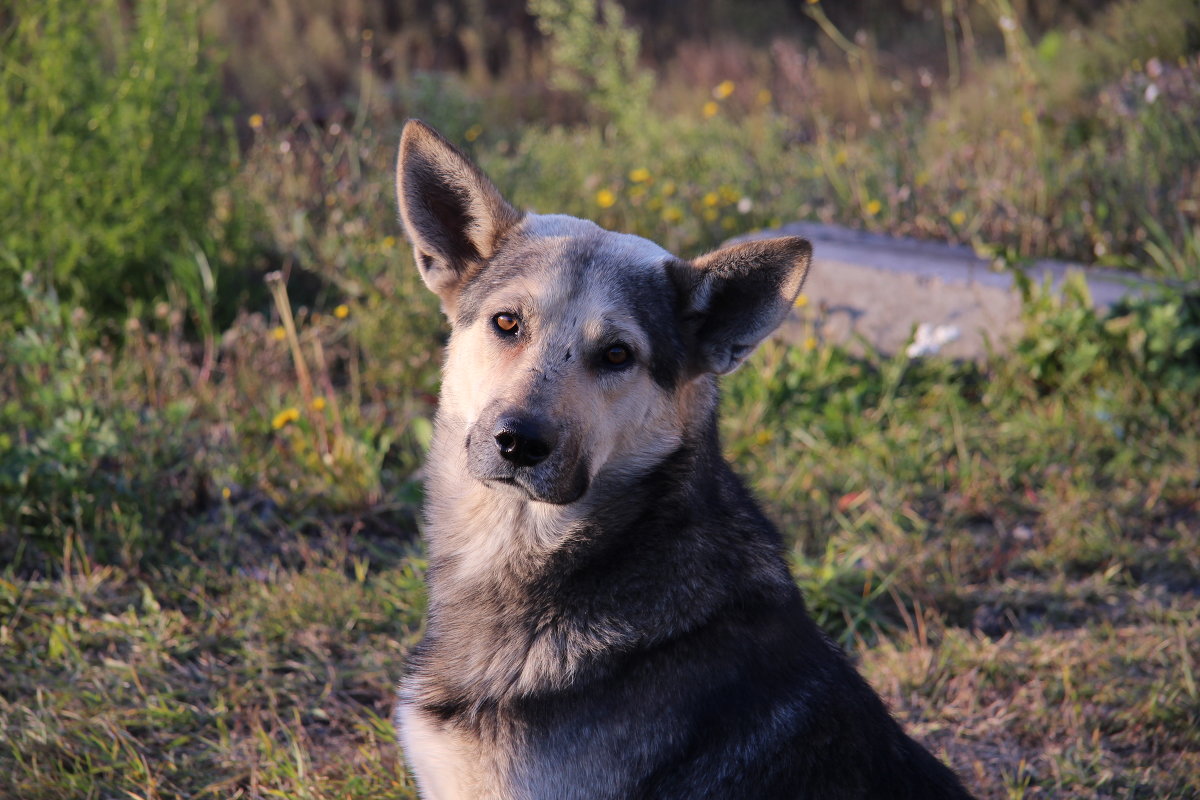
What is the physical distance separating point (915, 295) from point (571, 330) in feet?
11.3

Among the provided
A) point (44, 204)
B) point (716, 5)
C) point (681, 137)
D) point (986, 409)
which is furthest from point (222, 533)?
point (716, 5)

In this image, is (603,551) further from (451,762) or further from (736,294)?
(736,294)

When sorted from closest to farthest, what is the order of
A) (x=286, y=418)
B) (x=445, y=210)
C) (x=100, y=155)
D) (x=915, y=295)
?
(x=445, y=210), (x=286, y=418), (x=100, y=155), (x=915, y=295)

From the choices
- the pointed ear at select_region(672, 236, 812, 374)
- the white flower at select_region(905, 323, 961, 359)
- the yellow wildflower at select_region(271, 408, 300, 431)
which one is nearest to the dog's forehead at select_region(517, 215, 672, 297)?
the pointed ear at select_region(672, 236, 812, 374)

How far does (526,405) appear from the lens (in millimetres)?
2539

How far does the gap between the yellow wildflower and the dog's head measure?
70.1 inches

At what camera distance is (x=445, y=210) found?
9.98 ft

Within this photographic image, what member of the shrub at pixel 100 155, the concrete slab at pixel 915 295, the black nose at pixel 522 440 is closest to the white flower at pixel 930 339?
the concrete slab at pixel 915 295

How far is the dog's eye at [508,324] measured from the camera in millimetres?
2793

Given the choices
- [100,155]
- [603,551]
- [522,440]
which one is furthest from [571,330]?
[100,155]

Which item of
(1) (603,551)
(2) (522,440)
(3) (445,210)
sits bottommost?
(1) (603,551)

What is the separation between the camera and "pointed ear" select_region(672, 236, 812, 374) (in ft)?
8.77

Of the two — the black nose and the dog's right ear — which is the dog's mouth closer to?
the black nose

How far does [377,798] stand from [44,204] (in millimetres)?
3517
